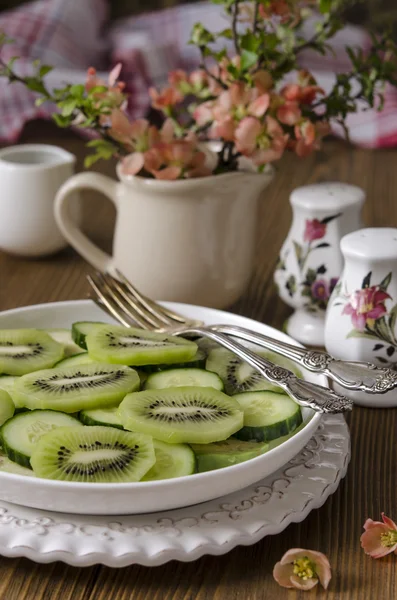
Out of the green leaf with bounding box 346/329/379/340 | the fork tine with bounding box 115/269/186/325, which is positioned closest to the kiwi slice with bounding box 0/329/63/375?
the fork tine with bounding box 115/269/186/325

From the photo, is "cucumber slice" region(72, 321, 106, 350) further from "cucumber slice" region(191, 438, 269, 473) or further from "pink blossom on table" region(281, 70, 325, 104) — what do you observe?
"pink blossom on table" region(281, 70, 325, 104)

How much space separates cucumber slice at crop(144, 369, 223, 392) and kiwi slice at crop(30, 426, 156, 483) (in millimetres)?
96

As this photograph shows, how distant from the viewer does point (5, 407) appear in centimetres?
62

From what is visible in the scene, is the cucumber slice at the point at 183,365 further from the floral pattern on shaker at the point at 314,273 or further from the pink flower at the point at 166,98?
the pink flower at the point at 166,98

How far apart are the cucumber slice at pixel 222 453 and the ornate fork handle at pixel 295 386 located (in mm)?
51

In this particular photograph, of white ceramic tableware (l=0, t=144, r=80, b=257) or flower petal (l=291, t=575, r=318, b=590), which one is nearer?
flower petal (l=291, t=575, r=318, b=590)

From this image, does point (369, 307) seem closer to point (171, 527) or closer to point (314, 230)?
point (314, 230)

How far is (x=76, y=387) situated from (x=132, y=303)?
21 centimetres

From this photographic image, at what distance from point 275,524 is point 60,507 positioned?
14 centimetres

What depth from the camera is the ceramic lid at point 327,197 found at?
0.86 m

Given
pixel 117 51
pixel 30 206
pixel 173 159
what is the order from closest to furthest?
pixel 173 159 → pixel 30 206 → pixel 117 51

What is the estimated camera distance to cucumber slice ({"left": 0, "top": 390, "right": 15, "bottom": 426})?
614mm

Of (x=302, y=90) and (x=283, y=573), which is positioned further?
(x=302, y=90)

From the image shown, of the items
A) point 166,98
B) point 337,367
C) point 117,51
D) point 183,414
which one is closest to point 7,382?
point 183,414
